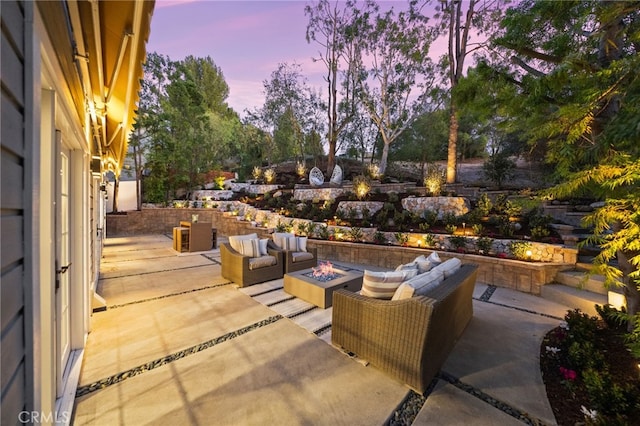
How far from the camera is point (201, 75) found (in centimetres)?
2058

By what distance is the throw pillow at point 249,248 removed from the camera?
468cm

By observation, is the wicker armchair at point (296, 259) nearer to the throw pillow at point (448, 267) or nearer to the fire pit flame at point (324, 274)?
the fire pit flame at point (324, 274)

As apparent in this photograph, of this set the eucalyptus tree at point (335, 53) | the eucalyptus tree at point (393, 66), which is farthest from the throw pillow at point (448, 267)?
the eucalyptus tree at point (335, 53)

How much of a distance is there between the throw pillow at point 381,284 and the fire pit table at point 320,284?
1.13 metres

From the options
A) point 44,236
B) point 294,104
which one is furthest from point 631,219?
point 294,104

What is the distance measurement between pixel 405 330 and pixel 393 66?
13.4 m

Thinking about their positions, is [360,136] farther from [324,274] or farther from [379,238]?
[324,274]

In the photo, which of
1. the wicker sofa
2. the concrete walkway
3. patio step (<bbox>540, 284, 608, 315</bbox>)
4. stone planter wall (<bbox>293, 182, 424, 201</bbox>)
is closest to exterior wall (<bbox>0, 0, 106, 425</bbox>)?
the concrete walkway

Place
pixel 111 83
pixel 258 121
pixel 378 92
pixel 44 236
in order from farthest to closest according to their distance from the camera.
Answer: pixel 258 121 → pixel 378 92 → pixel 111 83 → pixel 44 236

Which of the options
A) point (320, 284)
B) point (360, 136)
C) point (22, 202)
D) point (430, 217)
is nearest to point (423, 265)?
point (320, 284)

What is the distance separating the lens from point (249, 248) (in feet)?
15.4

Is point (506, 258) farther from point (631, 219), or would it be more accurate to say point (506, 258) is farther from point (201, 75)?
point (201, 75)

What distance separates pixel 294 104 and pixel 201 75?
36.8 feet

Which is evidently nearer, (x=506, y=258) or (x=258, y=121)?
(x=506, y=258)
